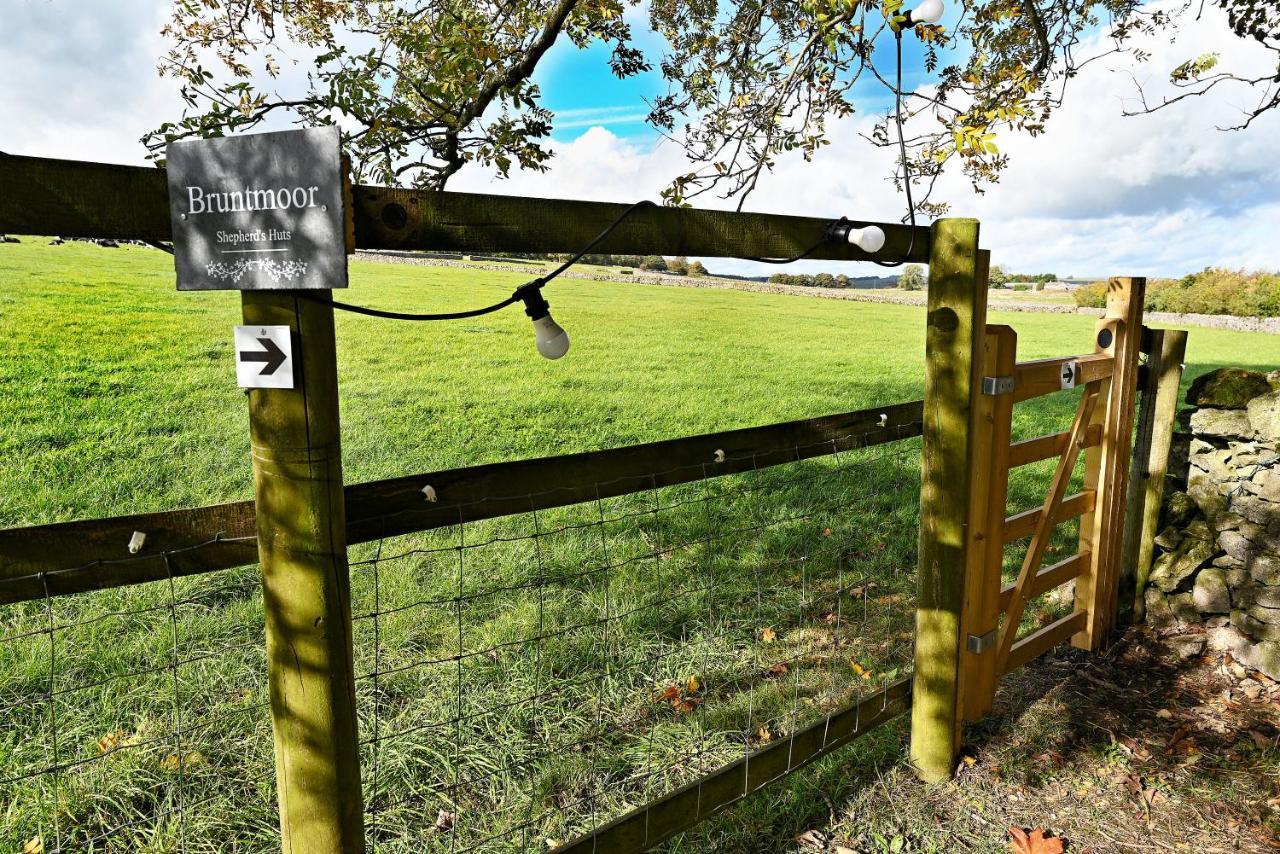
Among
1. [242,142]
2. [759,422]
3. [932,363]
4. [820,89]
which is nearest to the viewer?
[242,142]

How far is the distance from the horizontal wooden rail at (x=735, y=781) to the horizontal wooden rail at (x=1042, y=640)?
900 millimetres

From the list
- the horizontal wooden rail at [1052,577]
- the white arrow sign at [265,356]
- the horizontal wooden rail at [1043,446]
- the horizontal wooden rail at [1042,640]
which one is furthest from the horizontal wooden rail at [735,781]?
the white arrow sign at [265,356]

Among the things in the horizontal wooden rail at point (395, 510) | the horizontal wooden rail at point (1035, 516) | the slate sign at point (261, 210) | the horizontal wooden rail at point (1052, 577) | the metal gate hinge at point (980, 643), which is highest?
the slate sign at point (261, 210)

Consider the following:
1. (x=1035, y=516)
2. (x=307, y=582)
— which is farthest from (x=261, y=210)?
(x=1035, y=516)

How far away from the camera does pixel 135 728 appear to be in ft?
11.0

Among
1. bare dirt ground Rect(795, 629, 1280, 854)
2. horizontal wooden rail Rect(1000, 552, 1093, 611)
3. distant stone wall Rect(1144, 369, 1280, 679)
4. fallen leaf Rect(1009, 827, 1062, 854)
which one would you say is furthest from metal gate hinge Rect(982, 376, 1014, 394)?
distant stone wall Rect(1144, 369, 1280, 679)

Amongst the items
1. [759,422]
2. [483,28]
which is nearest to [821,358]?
[759,422]

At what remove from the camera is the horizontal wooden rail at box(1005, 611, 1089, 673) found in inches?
158

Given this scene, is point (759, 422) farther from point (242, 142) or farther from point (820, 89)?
point (242, 142)

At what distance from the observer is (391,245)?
181cm

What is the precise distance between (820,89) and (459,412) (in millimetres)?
4933

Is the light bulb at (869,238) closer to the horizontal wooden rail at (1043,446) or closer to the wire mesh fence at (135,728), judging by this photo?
the horizontal wooden rail at (1043,446)

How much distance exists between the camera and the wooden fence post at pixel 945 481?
3.10 m

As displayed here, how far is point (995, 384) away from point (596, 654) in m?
2.25
